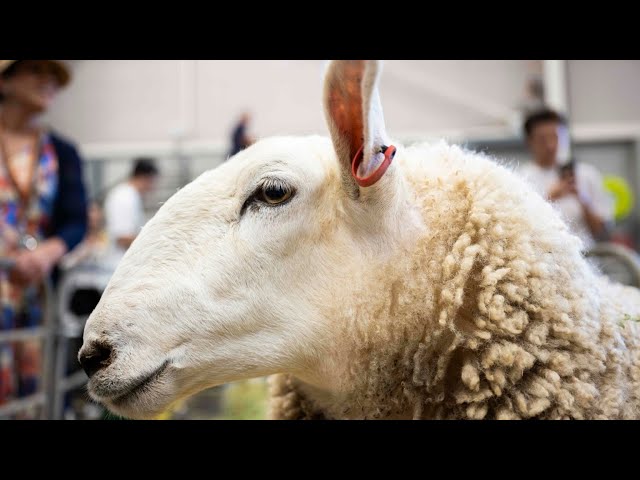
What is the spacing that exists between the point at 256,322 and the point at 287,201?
0.27 meters

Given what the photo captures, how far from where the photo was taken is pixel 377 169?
1.18 metres

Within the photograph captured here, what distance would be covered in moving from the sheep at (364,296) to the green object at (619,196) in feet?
17.3

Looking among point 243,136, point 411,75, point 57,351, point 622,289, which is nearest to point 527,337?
point 622,289

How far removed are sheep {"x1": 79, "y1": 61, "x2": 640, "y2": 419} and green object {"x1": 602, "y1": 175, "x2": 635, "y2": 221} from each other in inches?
207

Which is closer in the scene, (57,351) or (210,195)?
(210,195)

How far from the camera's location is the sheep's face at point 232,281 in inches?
47.4

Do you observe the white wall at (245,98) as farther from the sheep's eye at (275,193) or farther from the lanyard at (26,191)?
the sheep's eye at (275,193)

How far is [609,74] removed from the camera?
224 inches

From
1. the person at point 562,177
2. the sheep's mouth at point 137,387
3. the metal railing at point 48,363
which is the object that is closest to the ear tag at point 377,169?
the sheep's mouth at point 137,387

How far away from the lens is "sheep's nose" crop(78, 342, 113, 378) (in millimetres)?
1180

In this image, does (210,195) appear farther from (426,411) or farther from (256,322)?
(426,411)

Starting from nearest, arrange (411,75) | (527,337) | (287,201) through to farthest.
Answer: (527,337) < (287,201) < (411,75)

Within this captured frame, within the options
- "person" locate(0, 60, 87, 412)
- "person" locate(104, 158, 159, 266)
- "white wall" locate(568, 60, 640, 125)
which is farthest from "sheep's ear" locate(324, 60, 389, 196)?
"white wall" locate(568, 60, 640, 125)

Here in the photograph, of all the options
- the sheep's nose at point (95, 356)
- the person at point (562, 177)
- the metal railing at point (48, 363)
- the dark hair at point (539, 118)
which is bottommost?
the metal railing at point (48, 363)
